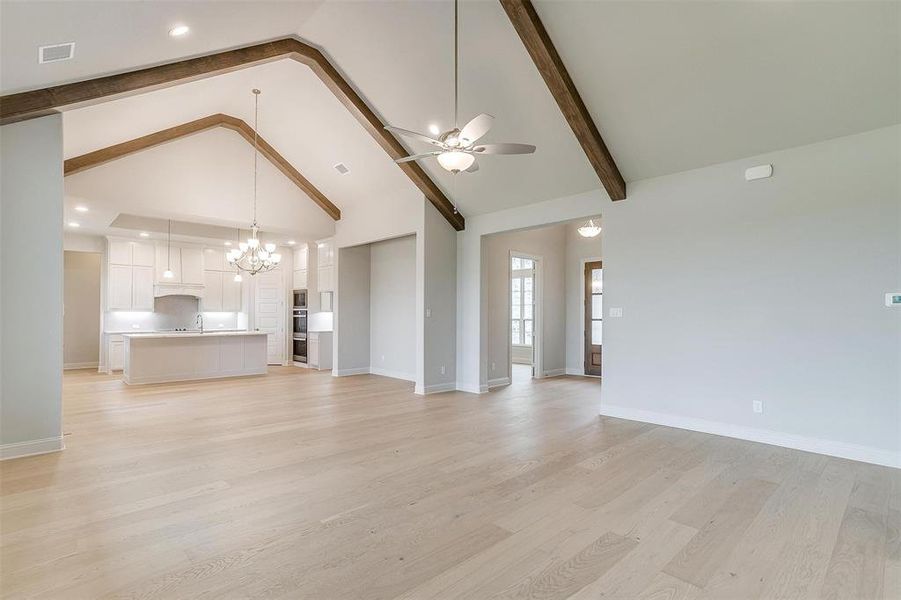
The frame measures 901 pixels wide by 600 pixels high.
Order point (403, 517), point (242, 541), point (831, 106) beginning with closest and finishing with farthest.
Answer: point (242, 541) < point (403, 517) < point (831, 106)

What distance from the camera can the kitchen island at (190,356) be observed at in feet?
24.6

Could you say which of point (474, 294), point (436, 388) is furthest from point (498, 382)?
point (474, 294)

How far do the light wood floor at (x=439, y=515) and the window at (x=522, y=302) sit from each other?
17.1ft

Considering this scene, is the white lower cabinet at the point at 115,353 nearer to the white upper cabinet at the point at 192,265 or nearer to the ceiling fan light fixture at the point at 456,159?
A: the white upper cabinet at the point at 192,265

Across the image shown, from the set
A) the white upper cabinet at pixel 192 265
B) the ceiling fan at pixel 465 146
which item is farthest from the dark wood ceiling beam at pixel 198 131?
the ceiling fan at pixel 465 146

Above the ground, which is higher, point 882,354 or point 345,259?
point 345,259

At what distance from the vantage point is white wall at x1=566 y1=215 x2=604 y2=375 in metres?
8.82

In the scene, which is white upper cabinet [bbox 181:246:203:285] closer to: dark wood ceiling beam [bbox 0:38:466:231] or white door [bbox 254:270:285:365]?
white door [bbox 254:270:285:365]

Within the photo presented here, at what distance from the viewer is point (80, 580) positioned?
2.04 m

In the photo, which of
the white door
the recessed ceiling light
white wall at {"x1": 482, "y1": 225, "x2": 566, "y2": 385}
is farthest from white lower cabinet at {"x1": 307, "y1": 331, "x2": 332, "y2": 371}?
the recessed ceiling light

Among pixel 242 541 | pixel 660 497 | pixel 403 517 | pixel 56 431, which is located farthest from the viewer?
pixel 56 431

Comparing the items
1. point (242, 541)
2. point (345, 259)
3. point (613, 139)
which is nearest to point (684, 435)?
point (613, 139)

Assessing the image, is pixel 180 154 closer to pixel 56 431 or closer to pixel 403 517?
pixel 56 431

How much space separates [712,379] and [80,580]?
5.20 metres
